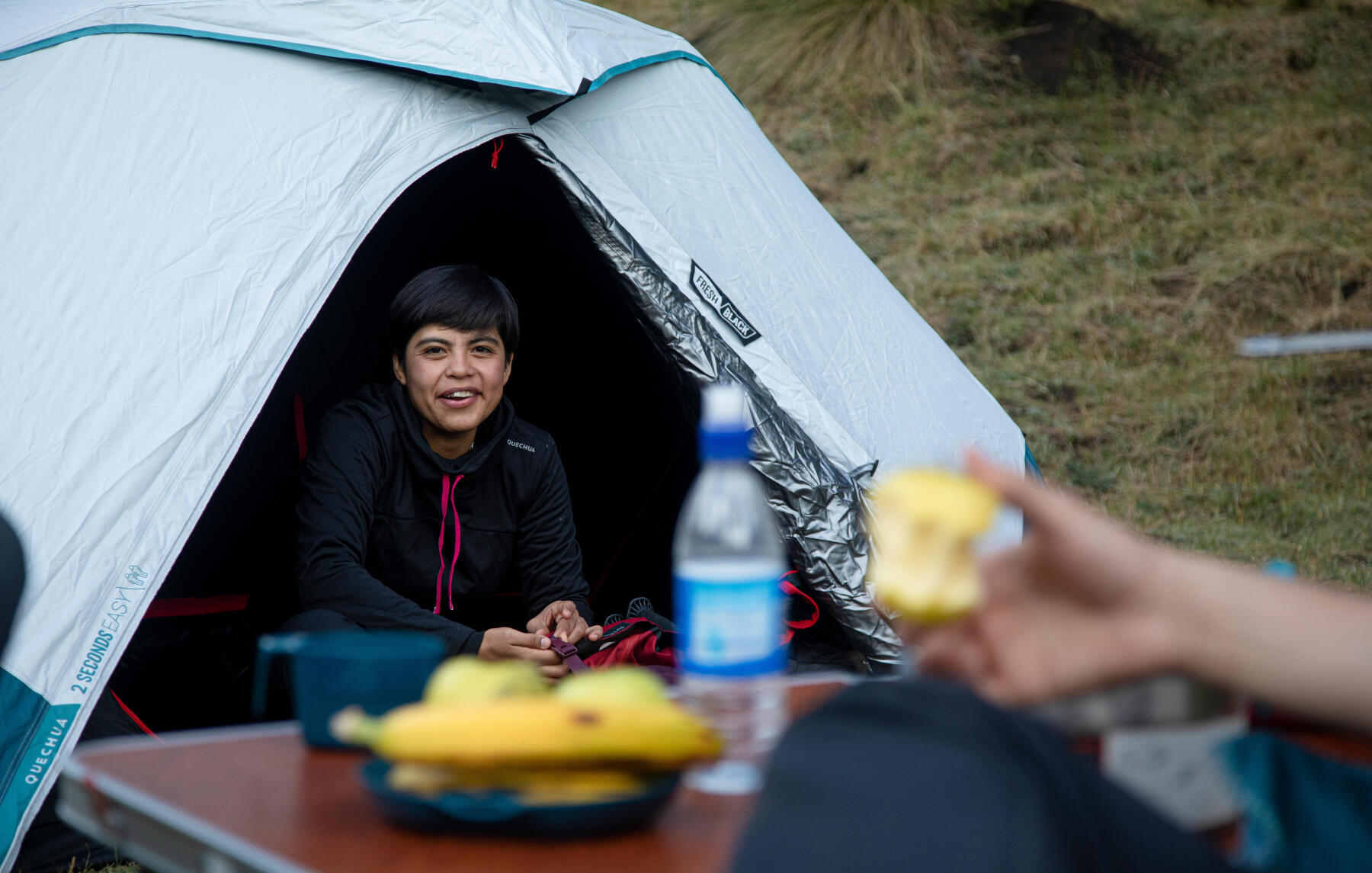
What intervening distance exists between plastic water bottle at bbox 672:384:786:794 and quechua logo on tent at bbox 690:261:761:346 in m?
1.61

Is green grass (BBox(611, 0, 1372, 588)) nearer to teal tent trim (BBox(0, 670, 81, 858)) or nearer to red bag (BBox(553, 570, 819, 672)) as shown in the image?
red bag (BBox(553, 570, 819, 672))

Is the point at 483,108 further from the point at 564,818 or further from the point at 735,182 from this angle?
the point at 564,818

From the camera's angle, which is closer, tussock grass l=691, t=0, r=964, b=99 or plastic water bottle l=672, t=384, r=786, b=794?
plastic water bottle l=672, t=384, r=786, b=794

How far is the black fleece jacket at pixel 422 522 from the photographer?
8.22ft

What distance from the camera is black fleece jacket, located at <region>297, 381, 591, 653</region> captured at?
2.51 m

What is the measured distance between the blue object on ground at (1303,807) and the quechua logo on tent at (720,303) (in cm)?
191

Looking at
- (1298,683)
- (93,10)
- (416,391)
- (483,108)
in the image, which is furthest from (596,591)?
(1298,683)

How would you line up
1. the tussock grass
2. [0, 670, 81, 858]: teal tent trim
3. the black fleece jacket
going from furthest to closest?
the tussock grass
the black fleece jacket
[0, 670, 81, 858]: teal tent trim

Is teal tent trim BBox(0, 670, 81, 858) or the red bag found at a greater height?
teal tent trim BBox(0, 670, 81, 858)

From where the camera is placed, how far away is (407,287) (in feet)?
9.14

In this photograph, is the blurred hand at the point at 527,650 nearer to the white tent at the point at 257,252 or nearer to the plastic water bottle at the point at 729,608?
the white tent at the point at 257,252

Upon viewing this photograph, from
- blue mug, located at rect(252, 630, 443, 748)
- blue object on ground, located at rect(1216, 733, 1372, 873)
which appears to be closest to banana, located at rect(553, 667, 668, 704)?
blue mug, located at rect(252, 630, 443, 748)

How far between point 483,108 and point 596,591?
159 cm

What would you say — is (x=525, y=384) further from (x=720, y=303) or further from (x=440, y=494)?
(x=720, y=303)
